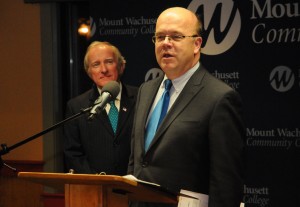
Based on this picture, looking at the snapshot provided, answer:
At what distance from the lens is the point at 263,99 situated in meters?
4.73

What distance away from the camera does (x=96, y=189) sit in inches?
86.6

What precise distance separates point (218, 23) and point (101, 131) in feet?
5.20

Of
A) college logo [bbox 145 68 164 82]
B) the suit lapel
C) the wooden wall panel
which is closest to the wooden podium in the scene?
the suit lapel

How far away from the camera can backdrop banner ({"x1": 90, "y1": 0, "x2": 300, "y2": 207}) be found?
464 centimetres

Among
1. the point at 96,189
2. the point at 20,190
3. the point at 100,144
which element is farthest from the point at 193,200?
the point at 20,190

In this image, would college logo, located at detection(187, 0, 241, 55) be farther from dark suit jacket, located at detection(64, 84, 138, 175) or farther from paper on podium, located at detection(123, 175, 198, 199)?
paper on podium, located at detection(123, 175, 198, 199)

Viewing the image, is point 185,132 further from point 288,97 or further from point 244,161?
point 288,97

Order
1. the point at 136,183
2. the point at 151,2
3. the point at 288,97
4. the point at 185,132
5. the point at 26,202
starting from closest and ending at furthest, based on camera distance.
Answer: the point at 136,183, the point at 185,132, the point at 288,97, the point at 151,2, the point at 26,202

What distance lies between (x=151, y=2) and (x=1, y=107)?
195 cm

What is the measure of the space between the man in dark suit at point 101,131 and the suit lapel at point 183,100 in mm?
1242

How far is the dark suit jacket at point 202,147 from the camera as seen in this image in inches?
102

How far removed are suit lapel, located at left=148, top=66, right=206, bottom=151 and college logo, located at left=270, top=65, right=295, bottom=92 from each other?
2.01 metres

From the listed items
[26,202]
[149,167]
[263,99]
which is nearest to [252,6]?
[263,99]

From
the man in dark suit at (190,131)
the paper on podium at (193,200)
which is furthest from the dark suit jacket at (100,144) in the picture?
the paper on podium at (193,200)
